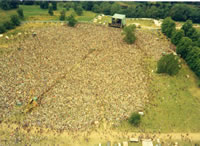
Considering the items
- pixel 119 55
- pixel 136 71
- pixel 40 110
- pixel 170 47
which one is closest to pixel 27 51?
pixel 40 110

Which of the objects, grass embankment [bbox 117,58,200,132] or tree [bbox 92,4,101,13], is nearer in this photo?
grass embankment [bbox 117,58,200,132]

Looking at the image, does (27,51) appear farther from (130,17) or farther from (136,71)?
(130,17)

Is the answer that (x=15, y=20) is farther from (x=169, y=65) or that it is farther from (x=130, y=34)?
(x=169, y=65)

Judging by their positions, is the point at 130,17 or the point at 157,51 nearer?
the point at 157,51

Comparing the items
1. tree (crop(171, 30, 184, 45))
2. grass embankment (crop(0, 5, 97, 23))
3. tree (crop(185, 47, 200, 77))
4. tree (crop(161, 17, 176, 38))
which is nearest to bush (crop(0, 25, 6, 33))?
grass embankment (crop(0, 5, 97, 23))

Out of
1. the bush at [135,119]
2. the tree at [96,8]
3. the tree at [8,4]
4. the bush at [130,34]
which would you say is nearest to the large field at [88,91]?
the bush at [135,119]

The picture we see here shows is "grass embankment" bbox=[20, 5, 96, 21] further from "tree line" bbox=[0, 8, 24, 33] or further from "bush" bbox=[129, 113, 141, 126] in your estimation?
"bush" bbox=[129, 113, 141, 126]

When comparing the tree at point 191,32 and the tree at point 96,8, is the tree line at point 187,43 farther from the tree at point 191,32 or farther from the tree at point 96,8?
the tree at point 96,8
